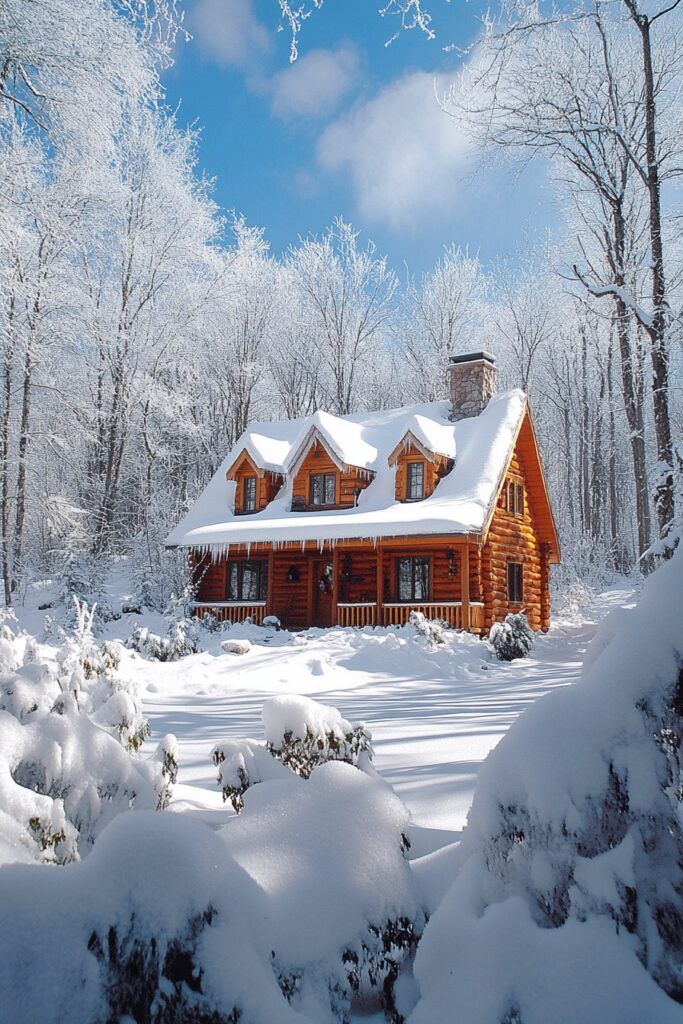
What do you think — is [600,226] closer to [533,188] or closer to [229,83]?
[533,188]

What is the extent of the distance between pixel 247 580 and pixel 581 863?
63.0 ft

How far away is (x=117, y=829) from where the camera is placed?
1417 mm

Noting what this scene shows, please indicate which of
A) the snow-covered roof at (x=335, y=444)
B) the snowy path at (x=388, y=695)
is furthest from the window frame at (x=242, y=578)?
the snowy path at (x=388, y=695)

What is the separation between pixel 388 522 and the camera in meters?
16.3

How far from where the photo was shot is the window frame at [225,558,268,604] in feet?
66.2

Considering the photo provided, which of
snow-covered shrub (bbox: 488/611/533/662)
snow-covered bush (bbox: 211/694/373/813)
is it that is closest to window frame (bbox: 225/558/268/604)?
snow-covered shrub (bbox: 488/611/533/662)

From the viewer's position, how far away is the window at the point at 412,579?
1795 cm

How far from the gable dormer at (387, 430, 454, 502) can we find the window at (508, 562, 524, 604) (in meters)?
3.67

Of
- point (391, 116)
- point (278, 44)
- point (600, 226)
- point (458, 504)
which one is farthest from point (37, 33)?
point (600, 226)

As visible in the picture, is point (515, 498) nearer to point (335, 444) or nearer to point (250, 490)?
point (335, 444)

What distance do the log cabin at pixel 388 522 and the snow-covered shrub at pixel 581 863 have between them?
1375 cm

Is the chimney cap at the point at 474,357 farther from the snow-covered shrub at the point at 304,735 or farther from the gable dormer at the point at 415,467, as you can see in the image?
the snow-covered shrub at the point at 304,735

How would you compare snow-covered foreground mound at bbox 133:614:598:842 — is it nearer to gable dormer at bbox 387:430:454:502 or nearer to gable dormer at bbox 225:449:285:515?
gable dormer at bbox 387:430:454:502

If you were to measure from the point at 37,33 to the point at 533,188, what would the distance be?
13856 millimetres
